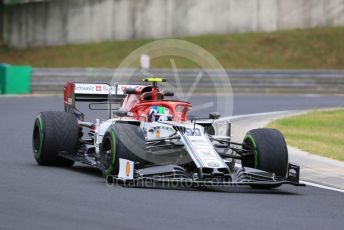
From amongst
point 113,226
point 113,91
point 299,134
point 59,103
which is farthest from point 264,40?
point 113,226

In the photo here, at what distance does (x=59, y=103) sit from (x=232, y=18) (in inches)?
637

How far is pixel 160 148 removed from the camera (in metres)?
14.6

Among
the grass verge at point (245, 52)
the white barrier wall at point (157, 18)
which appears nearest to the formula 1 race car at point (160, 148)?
the grass verge at point (245, 52)

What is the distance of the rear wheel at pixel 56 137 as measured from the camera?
1642 cm

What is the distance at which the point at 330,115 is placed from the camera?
98.6ft

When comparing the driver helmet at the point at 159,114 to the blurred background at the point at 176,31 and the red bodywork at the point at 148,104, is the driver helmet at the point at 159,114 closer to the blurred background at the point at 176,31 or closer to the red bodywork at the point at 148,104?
the red bodywork at the point at 148,104

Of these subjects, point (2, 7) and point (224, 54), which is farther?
point (2, 7)

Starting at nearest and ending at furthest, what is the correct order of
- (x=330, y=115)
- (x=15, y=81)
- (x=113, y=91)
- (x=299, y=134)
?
(x=113, y=91) → (x=299, y=134) → (x=330, y=115) → (x=15, y=81)

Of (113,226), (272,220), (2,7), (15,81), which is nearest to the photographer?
(113,226)

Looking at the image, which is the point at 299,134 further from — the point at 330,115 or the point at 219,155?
the point at 219,155

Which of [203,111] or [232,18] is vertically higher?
[232,18]

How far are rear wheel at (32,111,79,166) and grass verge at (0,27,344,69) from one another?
2853 centimetres

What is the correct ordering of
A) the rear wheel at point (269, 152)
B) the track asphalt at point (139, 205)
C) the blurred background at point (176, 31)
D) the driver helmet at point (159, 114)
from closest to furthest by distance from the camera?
the track asphalt at point (139, 205)
the rear wheel at point (269, 152)
the driver helmet at point (159, 114)
the blurred background at point (176, 31)

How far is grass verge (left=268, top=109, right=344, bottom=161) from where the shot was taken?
2042 cm
